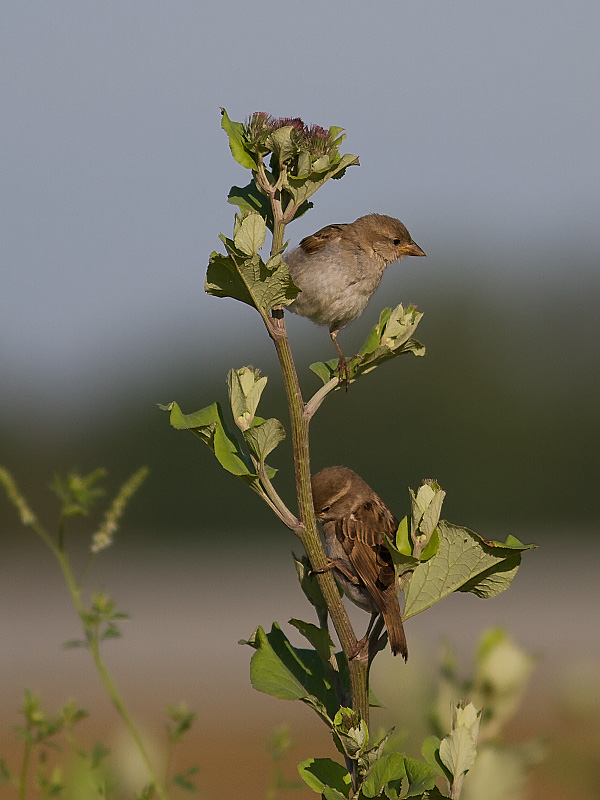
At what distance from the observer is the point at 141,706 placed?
1727 cm

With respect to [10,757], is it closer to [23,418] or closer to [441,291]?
[23,418]

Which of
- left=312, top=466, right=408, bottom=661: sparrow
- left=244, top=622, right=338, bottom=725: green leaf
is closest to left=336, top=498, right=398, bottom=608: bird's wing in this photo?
left=312, top=466, right=408, bottom=661: sparrow

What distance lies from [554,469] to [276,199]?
130ft

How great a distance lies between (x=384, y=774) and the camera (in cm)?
198

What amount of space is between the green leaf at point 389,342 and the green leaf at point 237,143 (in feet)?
1.57

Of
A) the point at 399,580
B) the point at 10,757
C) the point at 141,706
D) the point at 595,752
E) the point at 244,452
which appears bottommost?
the point at 141,706

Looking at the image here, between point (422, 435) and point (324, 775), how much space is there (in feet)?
119

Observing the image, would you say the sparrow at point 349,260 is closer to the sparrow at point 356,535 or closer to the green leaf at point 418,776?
the sparrow at point 356,535

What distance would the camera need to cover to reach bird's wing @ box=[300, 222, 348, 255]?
567cm

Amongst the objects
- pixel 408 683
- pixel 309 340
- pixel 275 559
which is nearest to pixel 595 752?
pixel 408 683

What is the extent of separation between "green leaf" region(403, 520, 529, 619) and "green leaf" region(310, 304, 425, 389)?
0.48m

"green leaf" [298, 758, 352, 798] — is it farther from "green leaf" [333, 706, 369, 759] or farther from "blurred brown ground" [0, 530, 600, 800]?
"blurred brown ground" [0, 530, 600, 800]

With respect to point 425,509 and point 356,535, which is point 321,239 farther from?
point 425,509

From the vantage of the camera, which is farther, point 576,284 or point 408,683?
point 576,284
